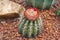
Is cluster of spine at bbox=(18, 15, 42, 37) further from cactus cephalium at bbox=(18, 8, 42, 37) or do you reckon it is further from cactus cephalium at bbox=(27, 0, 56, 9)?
cactus cephalium at bbox=(27, 0, 56, 9)

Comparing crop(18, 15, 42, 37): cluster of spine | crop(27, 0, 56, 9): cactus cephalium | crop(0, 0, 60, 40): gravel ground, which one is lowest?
crop(0, 0, 60, 40): gravel ground

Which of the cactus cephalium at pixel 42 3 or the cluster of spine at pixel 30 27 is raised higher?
the cactus cephalium at pixel 42 3

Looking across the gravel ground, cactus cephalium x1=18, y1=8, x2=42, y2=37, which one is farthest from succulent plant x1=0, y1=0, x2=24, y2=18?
cactus cephalium x1=18, y1=8, x2=42, y2=37

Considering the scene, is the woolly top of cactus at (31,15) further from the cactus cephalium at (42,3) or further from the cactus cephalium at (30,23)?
the cactus cephalium at (42,3)

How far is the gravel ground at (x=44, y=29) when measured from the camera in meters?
3.46

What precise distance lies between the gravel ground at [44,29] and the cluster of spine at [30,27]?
12 centimetres

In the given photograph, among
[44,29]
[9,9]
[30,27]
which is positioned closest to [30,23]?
[30,27]

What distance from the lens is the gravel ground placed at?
346 cm

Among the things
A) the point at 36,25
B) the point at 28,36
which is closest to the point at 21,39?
the point at 28,36

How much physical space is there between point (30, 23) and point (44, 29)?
1.42 feet

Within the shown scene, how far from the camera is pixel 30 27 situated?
324 cm

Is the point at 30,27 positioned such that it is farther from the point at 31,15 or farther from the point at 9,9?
the point at 9,9

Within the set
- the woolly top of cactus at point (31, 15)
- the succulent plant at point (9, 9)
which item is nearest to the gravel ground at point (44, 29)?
the succulent plant at point (9, 9)

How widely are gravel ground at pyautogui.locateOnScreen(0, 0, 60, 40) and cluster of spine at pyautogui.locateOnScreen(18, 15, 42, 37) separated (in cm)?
12
